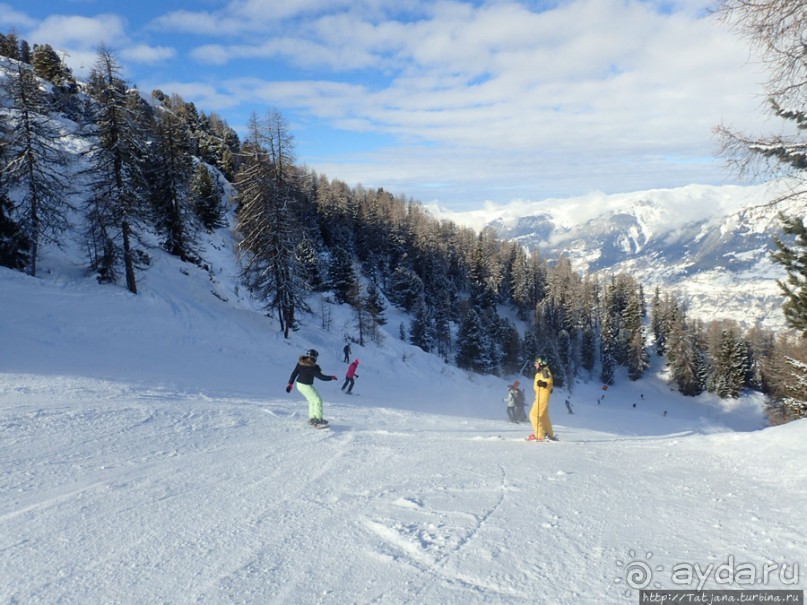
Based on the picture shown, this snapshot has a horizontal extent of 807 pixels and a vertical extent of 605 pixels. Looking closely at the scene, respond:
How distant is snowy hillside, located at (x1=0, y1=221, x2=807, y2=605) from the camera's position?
11.4ft

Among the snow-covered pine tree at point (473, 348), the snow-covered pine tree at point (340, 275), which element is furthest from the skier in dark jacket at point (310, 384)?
the snow-covered pine tree at point (473, 348)

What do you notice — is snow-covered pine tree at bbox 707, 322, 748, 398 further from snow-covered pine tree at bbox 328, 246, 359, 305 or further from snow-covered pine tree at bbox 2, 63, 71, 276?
snow-covered pine tree at bbox 2, 63, 71, 276

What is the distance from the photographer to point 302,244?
29156 millimetres

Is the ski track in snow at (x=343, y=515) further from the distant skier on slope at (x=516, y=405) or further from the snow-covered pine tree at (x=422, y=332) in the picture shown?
the snow-covered pine tree at (x=422, y=332)

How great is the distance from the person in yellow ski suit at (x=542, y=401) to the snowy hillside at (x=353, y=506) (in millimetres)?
728

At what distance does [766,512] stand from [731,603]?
90.1 inches

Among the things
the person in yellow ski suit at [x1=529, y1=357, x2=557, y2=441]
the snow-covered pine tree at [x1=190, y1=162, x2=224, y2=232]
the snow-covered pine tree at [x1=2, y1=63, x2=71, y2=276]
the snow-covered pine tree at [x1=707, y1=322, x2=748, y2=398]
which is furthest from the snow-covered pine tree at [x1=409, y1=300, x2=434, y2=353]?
the person in yellow ski suit at [x1=529, y1=357, x2=557, y2=441]

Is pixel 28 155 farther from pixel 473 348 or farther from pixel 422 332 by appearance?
pixel 473 348

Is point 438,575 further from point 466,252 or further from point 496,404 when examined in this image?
point 466,252

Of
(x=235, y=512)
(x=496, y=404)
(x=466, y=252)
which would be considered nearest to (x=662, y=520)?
(x=235, y=512)

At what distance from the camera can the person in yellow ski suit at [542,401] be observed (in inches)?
361

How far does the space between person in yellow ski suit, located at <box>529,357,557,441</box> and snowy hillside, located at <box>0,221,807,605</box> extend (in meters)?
0.73

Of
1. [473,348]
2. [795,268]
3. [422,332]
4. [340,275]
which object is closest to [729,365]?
[473,348]

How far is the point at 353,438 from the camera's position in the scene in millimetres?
8828
